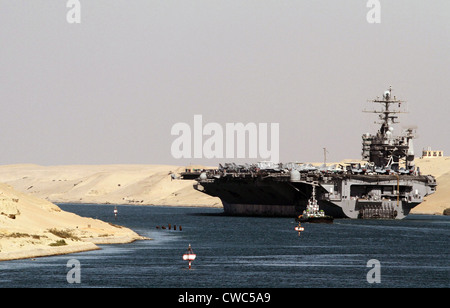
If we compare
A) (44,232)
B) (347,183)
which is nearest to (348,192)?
(347,183)

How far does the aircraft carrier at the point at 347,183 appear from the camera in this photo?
12700 centimetres

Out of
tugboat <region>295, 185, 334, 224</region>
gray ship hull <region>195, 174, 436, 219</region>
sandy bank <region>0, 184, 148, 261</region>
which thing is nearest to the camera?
sandy bank <region>0, 184, 148, 261</region>

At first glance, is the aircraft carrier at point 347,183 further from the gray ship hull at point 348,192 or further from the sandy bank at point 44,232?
the sandy bank at point 44,232

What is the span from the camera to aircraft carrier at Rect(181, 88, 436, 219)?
12700 centimetres

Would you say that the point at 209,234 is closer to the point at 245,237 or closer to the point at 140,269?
the point at 245,237

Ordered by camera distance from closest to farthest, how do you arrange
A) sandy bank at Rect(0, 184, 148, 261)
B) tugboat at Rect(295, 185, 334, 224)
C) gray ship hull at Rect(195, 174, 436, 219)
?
sandy bank at Rect(0, 184, 148, 261), tugboat at Rect(295, 185, 334, 224), gray ship hull at Rect(195, 174, 436, 219)

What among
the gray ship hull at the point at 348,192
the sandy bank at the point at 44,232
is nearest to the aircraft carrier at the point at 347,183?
the gray ship hull at the point at 348,192

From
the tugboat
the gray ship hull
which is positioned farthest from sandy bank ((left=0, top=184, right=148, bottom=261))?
the gray ship hull

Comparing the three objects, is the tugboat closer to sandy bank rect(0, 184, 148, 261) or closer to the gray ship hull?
the gray ship hull

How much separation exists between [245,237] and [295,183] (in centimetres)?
3376

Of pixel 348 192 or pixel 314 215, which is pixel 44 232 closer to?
pixel 314 215

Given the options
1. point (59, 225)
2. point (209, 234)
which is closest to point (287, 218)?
point (209, 234)
